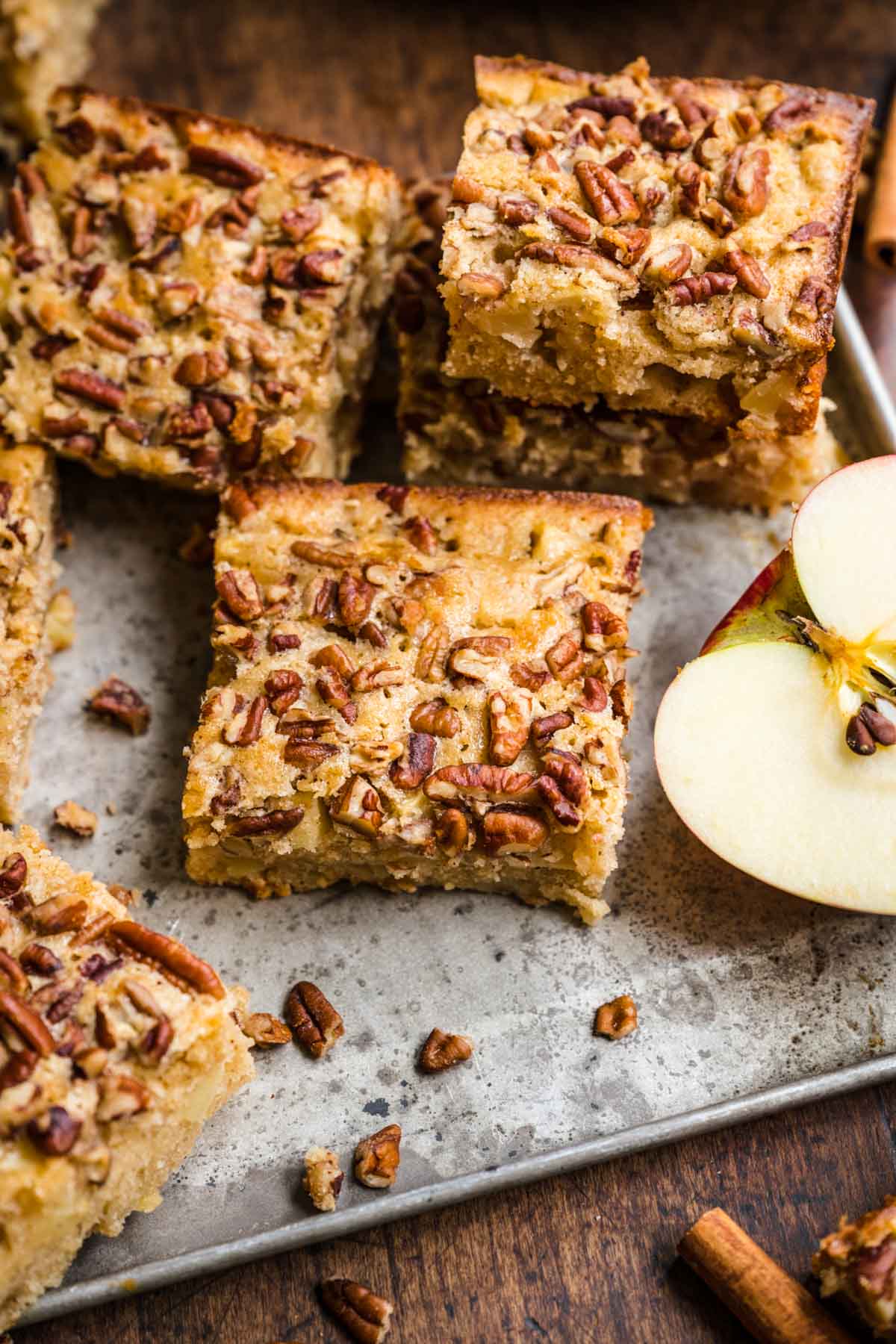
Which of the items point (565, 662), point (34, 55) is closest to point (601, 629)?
point (565, 662)

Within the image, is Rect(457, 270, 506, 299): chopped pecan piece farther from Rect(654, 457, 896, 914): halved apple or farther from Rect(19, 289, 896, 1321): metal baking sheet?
Rect(19, 289, 896, 1321): metal baking sheet

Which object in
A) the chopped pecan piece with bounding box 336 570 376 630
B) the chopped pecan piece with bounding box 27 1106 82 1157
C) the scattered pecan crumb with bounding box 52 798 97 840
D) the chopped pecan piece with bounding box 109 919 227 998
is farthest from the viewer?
the scattered pecan crumb with bounding box 52 798 97 840

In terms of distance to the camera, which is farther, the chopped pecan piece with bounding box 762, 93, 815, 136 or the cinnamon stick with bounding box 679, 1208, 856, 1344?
the chopped pecan piece with bounding box 762, 93, 815, 136

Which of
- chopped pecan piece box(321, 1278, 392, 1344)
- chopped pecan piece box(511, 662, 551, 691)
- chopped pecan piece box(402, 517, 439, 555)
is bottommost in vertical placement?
chopped pecan piece box(321, 1278, 392, 1344)

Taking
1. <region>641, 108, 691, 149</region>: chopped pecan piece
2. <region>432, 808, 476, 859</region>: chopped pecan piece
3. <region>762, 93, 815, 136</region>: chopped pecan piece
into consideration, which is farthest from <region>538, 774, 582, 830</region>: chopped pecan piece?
<region>762, 93, 815, 136</region>: chopped pecan piece

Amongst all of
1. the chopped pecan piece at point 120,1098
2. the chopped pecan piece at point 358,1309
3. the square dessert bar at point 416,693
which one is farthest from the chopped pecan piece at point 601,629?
the chopped pecan piece at point 358,1309

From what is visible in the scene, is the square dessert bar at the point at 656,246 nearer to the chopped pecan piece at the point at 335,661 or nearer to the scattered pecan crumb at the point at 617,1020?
the chopped pecan piece at the point at 335,661
